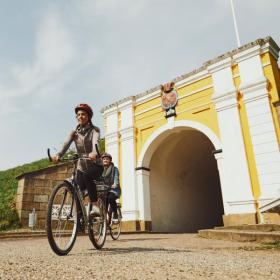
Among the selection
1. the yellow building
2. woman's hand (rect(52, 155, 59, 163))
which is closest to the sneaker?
woman's hand (rect(52, 155, 59, 163))

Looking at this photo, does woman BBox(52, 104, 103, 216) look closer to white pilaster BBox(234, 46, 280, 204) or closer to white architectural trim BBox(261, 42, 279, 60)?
white pilaster BBox(234, 46, 280, 204)

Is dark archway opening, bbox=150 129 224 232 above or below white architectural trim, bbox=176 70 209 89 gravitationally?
below

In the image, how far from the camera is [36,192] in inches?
398

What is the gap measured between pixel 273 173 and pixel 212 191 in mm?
7942

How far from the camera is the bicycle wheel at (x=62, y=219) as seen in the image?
2.86 metres

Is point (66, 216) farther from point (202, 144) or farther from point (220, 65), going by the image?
point (202, 144)

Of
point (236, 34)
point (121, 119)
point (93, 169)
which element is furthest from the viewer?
point (121, 119)

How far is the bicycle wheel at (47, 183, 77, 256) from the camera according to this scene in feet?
9.39

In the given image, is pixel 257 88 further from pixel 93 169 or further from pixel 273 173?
pixel 93 169

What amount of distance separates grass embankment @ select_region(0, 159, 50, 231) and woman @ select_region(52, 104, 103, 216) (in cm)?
724

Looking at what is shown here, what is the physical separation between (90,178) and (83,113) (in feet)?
2.77

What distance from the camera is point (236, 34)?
10.4 metres

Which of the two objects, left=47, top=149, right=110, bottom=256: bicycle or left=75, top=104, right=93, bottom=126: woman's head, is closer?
left=47, top=149, right=110, bottom=256: bicycle

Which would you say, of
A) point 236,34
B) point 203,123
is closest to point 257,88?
point 203,123
